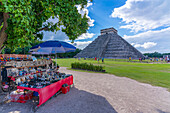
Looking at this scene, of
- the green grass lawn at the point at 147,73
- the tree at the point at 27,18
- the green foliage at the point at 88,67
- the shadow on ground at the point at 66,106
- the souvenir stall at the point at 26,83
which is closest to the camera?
the tree at the point at 27,18

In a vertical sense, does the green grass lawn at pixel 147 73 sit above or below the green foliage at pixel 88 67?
below

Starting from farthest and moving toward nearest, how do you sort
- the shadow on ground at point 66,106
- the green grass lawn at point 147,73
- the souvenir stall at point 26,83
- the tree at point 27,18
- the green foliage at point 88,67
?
1. the green foliage at point 88,67
2. the green grass lawn at point 147,73
3. the souvenir stall at point 26,83
4. the shadow on ground at point 66,106
5. the tree at point 27,18

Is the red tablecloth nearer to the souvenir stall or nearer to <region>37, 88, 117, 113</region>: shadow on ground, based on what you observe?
the souvenir stall

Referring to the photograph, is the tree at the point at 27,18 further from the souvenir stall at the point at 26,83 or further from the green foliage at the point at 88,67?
the green foliage at the point at 88,67

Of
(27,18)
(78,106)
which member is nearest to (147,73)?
(78,106)

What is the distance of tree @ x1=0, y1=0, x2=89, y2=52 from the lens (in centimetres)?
350

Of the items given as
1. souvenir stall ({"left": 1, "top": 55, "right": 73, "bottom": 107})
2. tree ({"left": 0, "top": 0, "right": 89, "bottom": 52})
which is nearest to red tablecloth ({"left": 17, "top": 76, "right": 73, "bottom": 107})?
souvenir stall ({"left": 1, "top": 55, "right": 73, "bottom": 107})

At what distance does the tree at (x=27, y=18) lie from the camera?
3.50 metres

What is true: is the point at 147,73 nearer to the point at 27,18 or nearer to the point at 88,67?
the point at 88,67

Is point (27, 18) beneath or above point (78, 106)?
above

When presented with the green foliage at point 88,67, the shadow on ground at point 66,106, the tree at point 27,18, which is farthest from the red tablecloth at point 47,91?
the green foliage at point 88,67

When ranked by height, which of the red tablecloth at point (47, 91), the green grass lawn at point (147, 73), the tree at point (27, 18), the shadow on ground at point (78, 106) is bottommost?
the shadow on ground at point (78, 106)

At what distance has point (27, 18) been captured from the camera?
147 inches

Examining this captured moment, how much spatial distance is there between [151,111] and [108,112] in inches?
75.0
